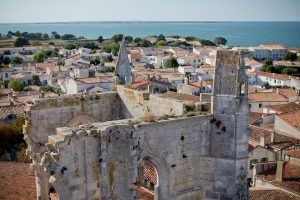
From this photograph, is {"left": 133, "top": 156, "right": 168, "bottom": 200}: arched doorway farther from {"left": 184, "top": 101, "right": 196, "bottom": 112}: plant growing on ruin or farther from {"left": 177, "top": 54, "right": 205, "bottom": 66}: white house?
{"left": 177, "top": 54, "right": 205, "bottom": 66}: white house

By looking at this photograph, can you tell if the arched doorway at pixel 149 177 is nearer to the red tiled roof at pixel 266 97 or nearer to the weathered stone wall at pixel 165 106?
the weathered stone wall at pixel 165 106

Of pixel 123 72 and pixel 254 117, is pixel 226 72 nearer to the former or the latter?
pixel 123 72

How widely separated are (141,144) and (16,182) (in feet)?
26.8

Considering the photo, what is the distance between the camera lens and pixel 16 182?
16203mm

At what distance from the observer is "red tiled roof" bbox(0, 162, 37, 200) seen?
14984mm

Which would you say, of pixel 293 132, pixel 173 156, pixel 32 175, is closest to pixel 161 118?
pixel 173 156

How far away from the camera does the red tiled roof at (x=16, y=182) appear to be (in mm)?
14984

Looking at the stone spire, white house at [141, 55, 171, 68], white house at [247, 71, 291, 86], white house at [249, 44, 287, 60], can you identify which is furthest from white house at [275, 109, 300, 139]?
white house at [249, 44, 287, 60]

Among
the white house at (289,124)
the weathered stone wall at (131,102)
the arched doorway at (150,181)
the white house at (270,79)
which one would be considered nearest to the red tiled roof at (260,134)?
the white house at (289,124)

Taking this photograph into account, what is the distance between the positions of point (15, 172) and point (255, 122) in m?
27.6

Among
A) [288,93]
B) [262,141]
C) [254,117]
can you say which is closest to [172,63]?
[288,93]

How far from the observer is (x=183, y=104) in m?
12.2

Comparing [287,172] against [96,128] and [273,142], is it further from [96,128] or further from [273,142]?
[96,128]

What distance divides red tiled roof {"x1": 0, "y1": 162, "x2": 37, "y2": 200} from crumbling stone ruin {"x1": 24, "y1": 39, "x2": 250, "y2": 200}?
3.52 metres
